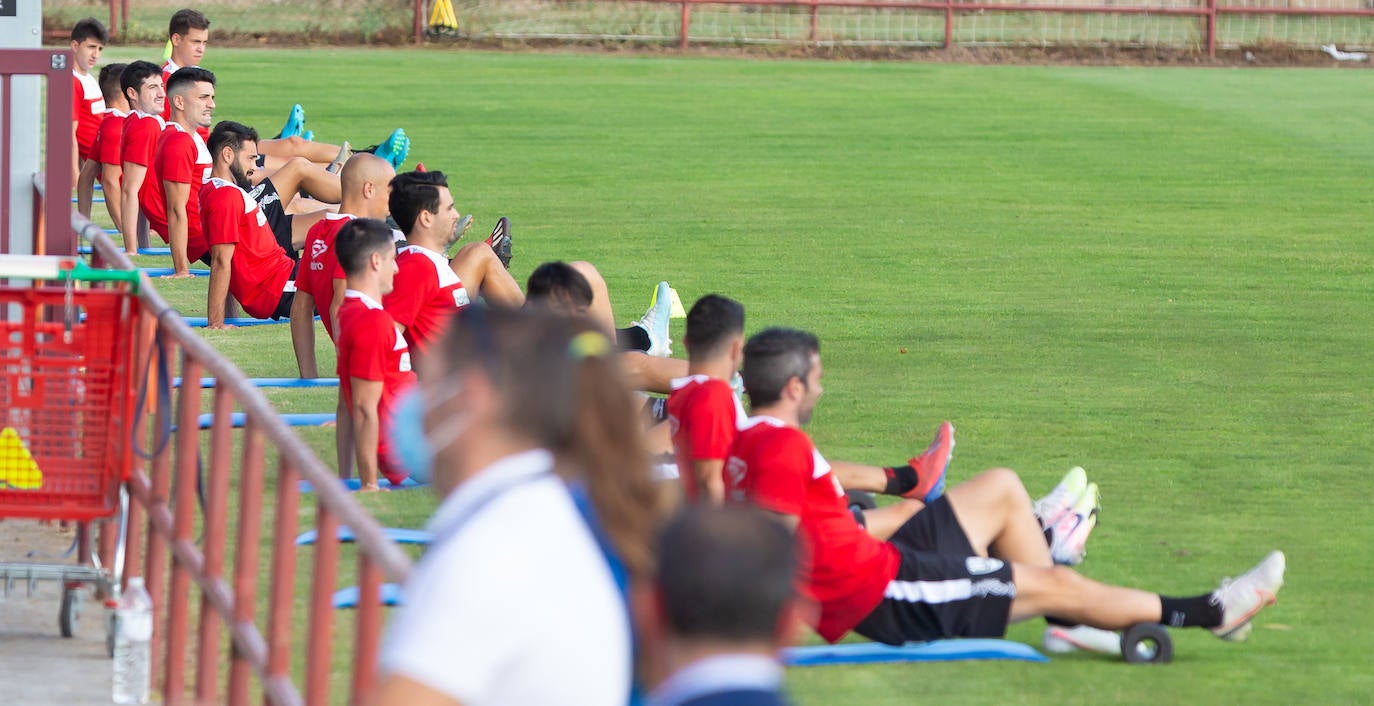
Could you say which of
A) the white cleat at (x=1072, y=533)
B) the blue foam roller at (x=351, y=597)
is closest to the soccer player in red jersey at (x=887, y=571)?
the white cleat at (x=1072, y=533)

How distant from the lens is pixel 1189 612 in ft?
20.7

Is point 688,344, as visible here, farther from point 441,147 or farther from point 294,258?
point 441,147

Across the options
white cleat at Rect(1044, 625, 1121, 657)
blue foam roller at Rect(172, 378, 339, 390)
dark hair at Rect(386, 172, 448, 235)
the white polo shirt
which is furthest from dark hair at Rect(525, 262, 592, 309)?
the white polo shirt

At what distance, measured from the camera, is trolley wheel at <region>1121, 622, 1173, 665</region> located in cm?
629

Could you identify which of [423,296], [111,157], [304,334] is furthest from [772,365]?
[111,157]

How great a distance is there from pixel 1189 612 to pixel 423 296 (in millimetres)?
3990

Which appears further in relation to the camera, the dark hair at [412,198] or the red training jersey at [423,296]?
the dark hair at [412,198]

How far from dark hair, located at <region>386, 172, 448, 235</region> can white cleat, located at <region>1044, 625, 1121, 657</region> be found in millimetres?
3854

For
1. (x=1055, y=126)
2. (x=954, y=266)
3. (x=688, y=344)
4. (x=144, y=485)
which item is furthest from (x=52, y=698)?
(x=1055, y=126)

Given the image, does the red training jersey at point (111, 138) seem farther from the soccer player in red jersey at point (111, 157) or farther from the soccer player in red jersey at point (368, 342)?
the soccer player in red jersey at point (368, 342)

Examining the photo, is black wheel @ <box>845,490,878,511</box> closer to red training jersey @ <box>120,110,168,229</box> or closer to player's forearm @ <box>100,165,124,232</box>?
red training jersey @ <box>120,110,168,229</box>

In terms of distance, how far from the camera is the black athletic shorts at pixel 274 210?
12.9 m

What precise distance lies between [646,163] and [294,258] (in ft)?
27.2

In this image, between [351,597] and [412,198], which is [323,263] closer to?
[412,198]
